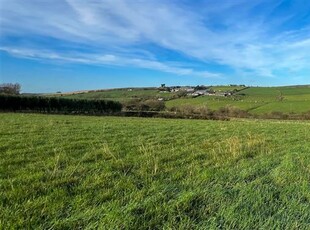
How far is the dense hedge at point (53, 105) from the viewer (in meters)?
63.5

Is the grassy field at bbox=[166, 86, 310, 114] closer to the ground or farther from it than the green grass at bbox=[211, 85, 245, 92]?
closer to the ground

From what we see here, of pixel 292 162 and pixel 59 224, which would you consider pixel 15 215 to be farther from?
Answer: pixel 292 162

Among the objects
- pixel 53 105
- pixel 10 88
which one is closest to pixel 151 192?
pixel 53 105

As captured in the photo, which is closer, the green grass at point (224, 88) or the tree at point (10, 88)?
the tree at point (10, 88)

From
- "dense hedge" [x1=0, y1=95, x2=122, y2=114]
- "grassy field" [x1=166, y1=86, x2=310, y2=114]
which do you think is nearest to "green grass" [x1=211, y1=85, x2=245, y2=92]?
"grassy field" [x1=166, y1=86, x2=310, y2=114]

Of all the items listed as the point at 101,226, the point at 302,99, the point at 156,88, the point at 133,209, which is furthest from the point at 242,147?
the point at 156,88

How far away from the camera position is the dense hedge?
63494mm

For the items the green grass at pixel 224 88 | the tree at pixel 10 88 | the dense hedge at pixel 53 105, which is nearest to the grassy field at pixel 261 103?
the green grass at pixel 224 88

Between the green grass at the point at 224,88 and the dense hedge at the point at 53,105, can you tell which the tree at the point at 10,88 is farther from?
the green grass at the point at 224,88

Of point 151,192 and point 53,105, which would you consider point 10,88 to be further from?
point 151,192

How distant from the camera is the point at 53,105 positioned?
70562mm

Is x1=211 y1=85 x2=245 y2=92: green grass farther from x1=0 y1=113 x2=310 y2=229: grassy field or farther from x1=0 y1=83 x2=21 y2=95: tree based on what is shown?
x1=0 y1=113 x2=310 y2=229: grassy field

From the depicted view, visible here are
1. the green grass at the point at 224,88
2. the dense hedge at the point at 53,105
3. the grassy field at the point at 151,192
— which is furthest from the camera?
the green grass at the point at 224,88

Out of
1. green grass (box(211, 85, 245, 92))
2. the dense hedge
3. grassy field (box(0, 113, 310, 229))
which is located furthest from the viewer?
green grass (box(211, 85, 245, 92))
